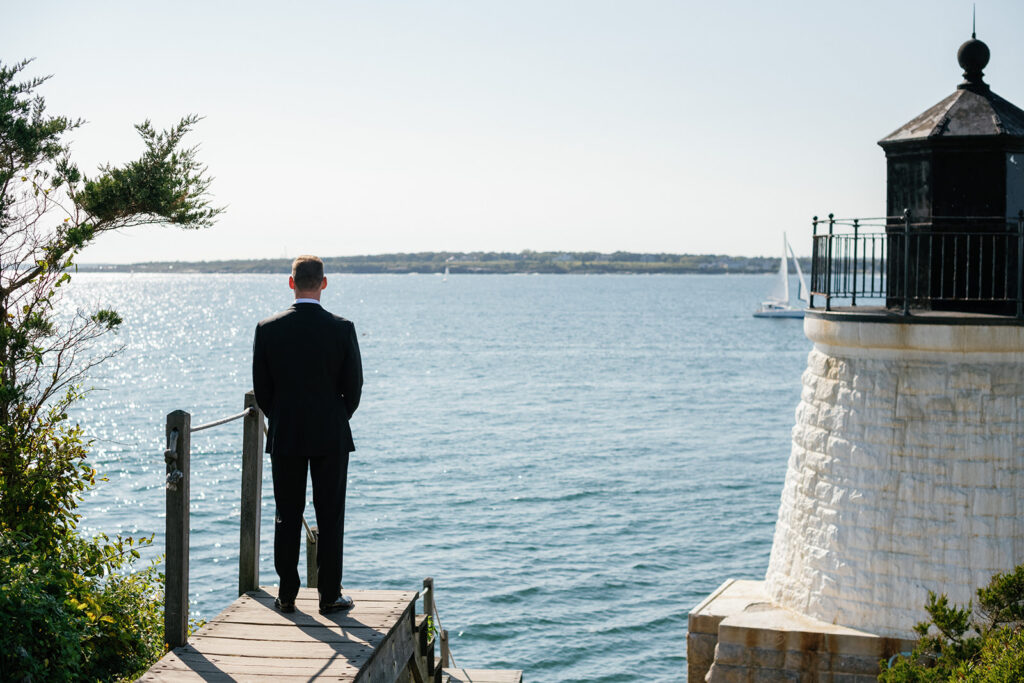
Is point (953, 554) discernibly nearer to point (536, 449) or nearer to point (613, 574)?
point (613, 574)

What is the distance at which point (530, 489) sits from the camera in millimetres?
31750

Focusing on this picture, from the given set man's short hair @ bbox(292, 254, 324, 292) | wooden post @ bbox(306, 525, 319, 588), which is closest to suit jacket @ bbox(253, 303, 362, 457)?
man's short hair @ bbox(292, 254, 324, 292)

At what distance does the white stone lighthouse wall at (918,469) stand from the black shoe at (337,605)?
5.75 m

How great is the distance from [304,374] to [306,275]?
1.82ft

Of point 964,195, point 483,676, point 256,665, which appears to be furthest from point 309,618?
point 964,195

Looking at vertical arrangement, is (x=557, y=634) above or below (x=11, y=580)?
below

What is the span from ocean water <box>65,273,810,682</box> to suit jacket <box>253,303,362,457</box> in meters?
1.61

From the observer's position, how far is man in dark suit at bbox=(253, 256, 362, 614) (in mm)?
5707

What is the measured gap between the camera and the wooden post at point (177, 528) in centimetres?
546

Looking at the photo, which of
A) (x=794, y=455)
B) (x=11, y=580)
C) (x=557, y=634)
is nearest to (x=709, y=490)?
(x=557, y=634)

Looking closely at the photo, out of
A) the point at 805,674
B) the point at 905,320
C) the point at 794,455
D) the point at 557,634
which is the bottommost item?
the point at 557,634

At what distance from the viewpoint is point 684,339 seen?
306ft

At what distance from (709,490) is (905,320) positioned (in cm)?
2205

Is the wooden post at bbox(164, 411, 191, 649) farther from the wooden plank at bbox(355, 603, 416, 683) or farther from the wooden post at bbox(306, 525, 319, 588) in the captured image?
the wooden post at bbox(306, 525, 319, 588)
